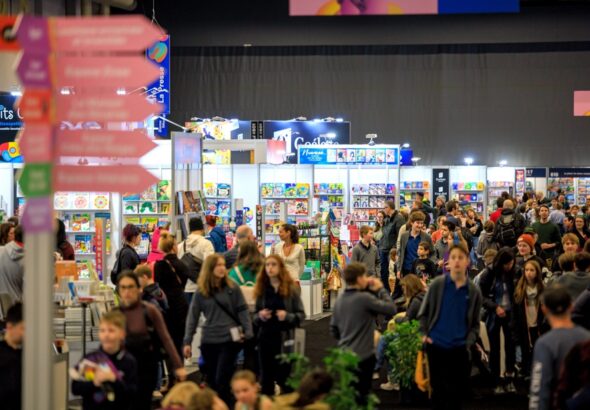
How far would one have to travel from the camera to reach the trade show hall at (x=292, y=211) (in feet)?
16.2

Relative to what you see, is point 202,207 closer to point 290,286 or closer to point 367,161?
point 290,286

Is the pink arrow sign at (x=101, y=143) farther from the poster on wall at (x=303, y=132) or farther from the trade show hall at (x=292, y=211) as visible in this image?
the poster on wall at (x=303, y=132)

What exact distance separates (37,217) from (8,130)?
13338mm

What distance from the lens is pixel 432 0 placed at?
2583 centimetres

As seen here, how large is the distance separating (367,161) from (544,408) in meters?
15.6

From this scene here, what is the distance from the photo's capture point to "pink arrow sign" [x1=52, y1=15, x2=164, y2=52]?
472 centimetres

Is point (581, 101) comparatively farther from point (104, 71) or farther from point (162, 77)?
point (104, 71)

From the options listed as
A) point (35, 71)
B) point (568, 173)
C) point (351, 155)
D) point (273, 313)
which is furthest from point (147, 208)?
point (568, 173)

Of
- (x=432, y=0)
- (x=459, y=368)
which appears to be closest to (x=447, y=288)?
(x=459, y=368)

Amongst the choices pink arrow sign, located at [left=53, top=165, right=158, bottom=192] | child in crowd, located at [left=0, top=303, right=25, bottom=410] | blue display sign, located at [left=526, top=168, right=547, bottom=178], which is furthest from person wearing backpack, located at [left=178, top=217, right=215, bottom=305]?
blue display sign, located at [left=526, top=168, right=547, bottom=178]

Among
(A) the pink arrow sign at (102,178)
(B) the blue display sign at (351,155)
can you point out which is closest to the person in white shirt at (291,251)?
(A) the pink arrow sign at (102,178)

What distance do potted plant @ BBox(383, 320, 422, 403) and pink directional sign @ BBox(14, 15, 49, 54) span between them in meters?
4.80

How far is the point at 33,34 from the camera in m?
4.80

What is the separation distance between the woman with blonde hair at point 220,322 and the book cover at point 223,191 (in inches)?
425
